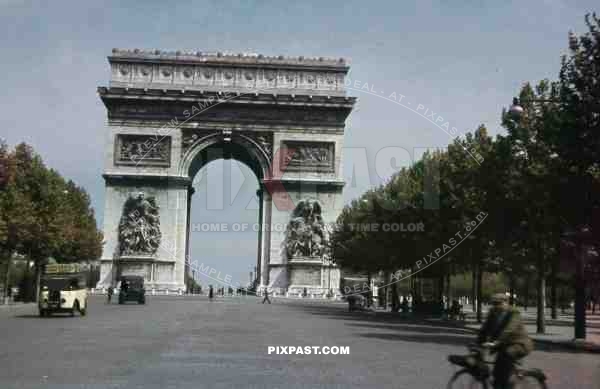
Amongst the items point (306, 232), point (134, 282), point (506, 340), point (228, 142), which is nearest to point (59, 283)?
point (134, 282)

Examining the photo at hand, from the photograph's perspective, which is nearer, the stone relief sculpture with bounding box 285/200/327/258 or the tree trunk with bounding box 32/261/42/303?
the tree trunk with bounding box 32/261/42/303

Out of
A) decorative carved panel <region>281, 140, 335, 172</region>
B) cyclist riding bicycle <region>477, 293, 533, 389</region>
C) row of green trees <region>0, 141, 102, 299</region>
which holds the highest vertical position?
decorative carved panel <region>281, 140, 335, 172</region>

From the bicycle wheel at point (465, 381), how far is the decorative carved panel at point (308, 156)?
59.0 meters

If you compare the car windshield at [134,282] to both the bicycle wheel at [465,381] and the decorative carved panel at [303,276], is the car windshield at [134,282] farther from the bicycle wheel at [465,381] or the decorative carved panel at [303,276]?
the bicycle wheel at [465,381]

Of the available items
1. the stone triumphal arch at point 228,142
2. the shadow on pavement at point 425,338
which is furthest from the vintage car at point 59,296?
the stone triumphal arch at point 228,142

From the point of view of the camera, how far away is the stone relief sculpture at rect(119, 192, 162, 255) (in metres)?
69.1

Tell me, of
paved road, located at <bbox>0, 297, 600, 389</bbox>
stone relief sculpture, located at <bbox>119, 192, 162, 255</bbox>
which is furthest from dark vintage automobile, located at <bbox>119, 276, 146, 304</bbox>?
paved road, located at <bbox>0, 297, 600, 389</bbox>

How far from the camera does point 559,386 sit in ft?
51.3

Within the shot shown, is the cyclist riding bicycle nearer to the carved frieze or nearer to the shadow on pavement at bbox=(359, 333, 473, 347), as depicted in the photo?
the shadow on pavement at bbox=(359, 333, 473, 347)

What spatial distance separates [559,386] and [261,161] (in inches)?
2233

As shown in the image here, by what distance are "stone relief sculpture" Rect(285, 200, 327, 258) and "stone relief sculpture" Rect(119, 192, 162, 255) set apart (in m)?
10.1

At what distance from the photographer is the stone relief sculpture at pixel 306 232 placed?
70312mm

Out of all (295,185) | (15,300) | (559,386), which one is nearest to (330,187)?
(295,185)

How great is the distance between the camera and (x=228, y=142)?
72062 mm
